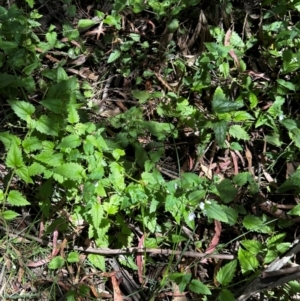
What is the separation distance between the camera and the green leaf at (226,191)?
261 cm

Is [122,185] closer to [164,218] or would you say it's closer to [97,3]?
[164,218]

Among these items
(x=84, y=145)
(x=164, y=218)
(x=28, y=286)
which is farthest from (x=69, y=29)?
(x=28, y=286)

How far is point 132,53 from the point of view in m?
3.19

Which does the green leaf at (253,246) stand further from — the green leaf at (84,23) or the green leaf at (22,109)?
A: the green leaf at (84,23)

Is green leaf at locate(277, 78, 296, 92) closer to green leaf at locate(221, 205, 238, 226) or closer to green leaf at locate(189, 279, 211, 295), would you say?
green leaf at locate(221, 205, 238, 226)

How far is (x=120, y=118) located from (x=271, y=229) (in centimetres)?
108

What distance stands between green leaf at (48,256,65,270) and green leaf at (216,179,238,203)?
939mm

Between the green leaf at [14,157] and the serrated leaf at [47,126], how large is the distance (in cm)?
16

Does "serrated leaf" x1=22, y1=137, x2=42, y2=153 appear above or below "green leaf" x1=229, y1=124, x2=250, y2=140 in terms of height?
below

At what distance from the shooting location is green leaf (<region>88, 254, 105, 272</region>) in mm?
2572

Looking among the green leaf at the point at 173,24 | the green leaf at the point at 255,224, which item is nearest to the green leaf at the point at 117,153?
the green leaf at the point at 255,224

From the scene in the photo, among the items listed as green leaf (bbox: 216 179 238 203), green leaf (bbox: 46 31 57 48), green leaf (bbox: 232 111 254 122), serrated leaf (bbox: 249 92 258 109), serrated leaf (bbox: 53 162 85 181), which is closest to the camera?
serrated leaf (bbox: 53 162 85 181)

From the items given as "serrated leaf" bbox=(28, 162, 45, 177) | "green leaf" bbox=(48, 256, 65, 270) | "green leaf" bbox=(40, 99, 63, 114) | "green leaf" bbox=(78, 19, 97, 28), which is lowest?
"green leaf" bbox=(48, 256, 65, 270)

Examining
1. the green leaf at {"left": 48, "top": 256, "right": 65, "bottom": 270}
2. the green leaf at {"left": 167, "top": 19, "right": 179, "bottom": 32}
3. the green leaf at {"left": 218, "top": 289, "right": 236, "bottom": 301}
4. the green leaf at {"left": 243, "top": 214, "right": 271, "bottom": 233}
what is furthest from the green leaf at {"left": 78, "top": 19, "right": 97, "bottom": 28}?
the green leaf at {"left": 218, "top": 289, "right": 236, "bottom": 301}
